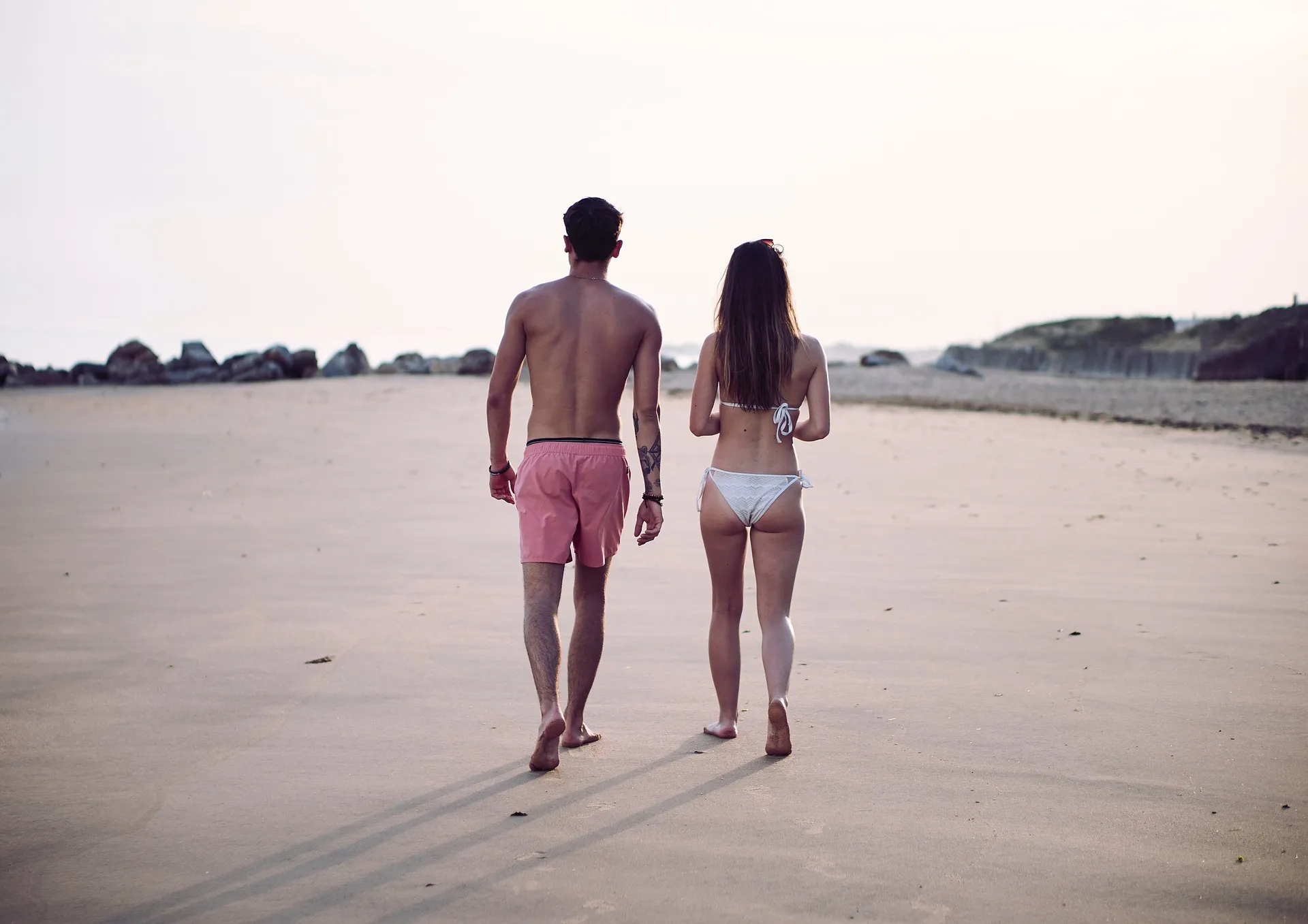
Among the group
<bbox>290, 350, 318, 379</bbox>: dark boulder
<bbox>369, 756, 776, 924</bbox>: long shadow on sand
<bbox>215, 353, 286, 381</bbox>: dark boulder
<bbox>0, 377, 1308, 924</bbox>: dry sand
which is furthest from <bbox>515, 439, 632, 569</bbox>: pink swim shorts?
<bbox>290, 350, 318, 379</bbox>: dark boulder

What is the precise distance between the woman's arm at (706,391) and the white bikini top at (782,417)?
0.10m

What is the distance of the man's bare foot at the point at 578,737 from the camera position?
4777mm

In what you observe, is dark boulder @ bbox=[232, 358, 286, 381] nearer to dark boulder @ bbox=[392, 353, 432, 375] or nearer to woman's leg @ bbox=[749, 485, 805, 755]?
dark boulder @ bbox=[392, 353, 432, 375]

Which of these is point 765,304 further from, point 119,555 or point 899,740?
point 119,555

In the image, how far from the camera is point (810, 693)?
5.52 meters

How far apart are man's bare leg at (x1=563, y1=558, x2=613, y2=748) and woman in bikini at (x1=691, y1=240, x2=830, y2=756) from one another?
45cm

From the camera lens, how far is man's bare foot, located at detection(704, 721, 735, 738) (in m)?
4.88

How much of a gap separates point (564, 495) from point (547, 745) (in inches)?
35.9

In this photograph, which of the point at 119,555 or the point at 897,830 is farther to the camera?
the point at 119,555

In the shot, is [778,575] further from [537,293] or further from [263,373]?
[263,373]

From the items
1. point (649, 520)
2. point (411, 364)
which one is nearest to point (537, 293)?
point (649, 520)

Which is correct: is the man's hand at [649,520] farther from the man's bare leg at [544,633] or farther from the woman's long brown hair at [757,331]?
the woman's long brown hair at [757,331]

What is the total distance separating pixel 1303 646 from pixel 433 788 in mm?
4526

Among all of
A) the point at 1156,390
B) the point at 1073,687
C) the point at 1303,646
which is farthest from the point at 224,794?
the point at 1156,390
